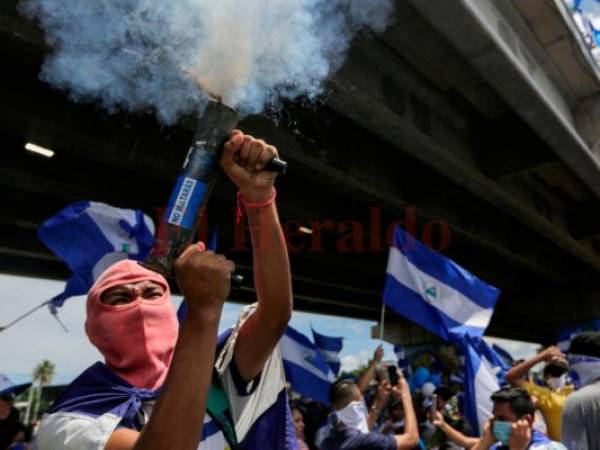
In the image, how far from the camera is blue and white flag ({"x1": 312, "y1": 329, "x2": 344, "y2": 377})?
9742 millimetres

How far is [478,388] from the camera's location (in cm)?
532

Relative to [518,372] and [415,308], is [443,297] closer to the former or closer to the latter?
[415,308]

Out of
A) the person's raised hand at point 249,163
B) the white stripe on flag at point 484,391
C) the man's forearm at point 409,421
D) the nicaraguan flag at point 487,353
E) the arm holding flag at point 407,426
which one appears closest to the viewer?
the person's raised hand at point 249,163

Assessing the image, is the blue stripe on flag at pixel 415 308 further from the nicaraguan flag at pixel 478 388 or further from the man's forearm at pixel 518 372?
the man's forearm at pixel 518 372

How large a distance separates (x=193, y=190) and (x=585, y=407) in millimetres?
2957

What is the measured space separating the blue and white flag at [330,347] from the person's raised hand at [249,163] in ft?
27.0

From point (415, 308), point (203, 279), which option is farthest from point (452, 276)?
point (203, 279)

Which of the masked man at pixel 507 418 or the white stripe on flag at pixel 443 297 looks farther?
the white stripe on flag at pixel 443 297

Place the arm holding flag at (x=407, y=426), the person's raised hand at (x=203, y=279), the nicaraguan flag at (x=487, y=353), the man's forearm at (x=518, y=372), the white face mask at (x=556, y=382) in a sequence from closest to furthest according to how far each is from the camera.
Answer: the person's raised hand at (x=203, y=279)
the arm holding flag at (x=407, y=426)
the man's forearm at (x=518, y=372)
the white face mask at (x=556, y=382)
the nicaraguan flag at (x=487, y=353)

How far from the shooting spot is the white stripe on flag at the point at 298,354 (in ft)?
24.3

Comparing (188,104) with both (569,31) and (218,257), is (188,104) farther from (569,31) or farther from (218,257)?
(569,31)

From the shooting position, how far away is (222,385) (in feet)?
5.92

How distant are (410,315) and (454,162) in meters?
2.77

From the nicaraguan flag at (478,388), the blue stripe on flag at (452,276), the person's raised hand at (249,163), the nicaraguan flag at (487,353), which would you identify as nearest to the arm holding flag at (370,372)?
the nicaraguan flag at (478,388)
